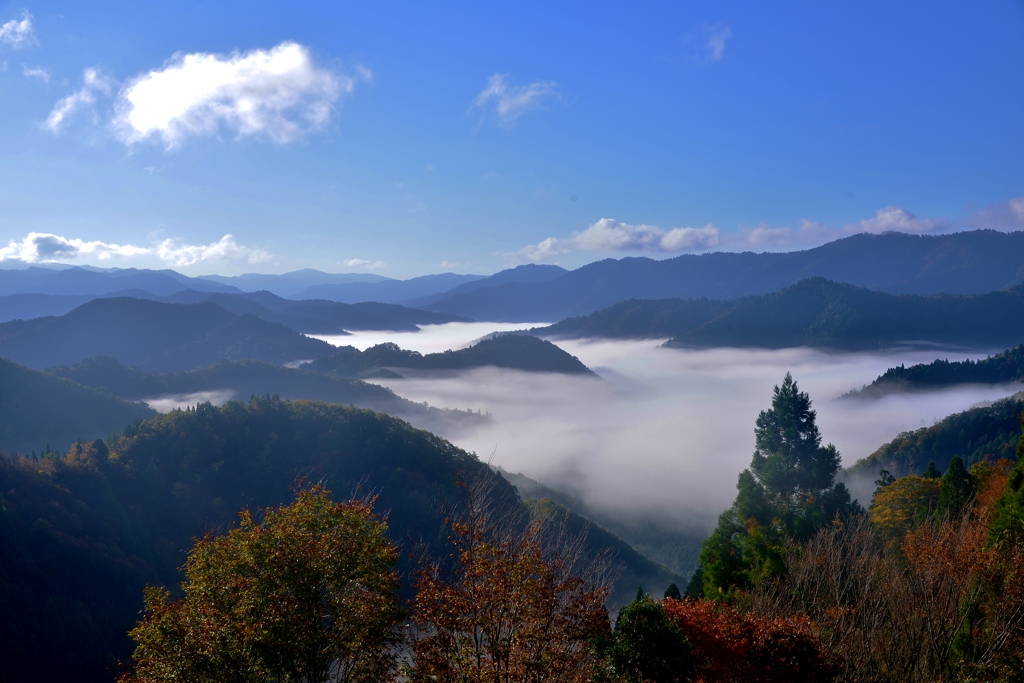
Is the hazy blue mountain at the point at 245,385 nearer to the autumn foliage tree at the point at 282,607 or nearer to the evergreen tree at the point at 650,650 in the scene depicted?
the evergreen tree at the point at 650,650

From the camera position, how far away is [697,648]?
49.5ft

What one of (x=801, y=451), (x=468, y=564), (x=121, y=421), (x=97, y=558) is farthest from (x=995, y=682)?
(x=121, y=421)

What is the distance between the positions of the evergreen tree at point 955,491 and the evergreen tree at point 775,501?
6.13m

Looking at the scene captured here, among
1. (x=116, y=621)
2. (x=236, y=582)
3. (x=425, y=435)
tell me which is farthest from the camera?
(x=425, y=435)

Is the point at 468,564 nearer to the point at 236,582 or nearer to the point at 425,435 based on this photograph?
the point at 236,582

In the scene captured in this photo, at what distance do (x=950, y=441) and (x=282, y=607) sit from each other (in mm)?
129659

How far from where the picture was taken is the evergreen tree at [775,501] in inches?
1281

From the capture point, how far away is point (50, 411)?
459 ft

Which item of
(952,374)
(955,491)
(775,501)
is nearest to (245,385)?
(775,501)

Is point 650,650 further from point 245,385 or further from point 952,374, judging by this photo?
point 952,374

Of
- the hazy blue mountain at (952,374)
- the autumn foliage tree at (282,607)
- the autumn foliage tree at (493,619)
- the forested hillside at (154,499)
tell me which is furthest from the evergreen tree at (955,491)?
the hazy blue mountain at (952,374)

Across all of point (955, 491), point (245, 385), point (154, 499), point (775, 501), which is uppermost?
point (955, 491)

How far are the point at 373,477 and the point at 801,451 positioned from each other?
59.8 m

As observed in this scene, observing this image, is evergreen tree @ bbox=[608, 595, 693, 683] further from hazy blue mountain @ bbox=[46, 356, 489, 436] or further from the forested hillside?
hazy blue mountain @ bbox=[46, 356, 489, 436]
